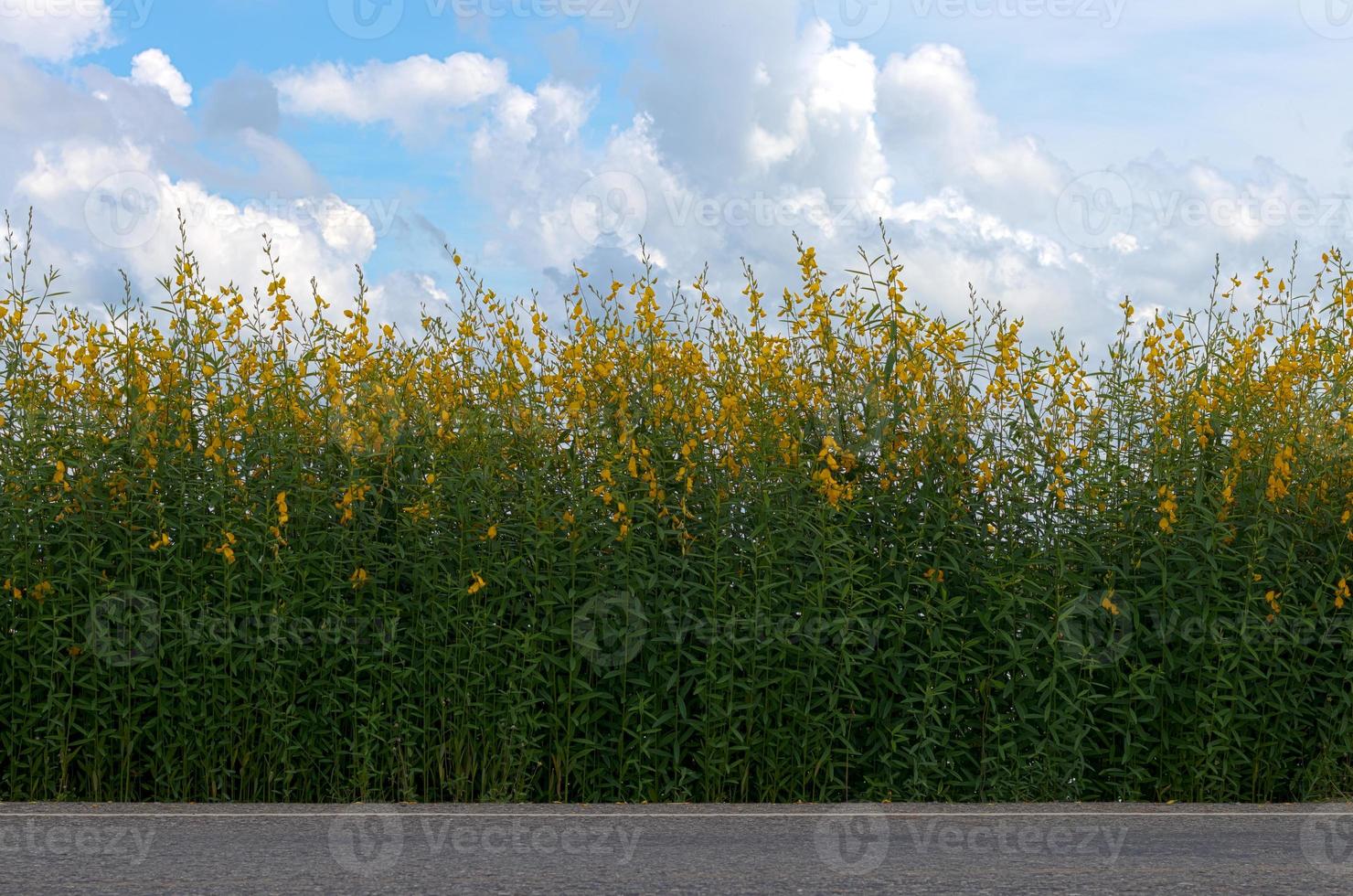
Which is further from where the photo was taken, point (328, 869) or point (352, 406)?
point (352, 406)

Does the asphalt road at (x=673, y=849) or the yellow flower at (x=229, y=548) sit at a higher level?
the yellow flower at (x=229, y=548)

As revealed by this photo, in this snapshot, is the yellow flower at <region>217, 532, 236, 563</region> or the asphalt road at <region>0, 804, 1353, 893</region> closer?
the asphalt road at <region>0, 804, 1353, 893</region>

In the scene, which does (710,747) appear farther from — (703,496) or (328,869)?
(328,869)

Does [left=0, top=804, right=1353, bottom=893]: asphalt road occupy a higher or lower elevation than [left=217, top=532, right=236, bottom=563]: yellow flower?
lower

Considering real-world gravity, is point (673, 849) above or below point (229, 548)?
below

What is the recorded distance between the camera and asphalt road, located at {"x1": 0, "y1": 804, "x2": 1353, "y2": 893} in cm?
546

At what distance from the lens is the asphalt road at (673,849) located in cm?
546

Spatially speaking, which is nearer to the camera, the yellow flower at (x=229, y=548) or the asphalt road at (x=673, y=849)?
the asphalt road at (x=673, y=849)

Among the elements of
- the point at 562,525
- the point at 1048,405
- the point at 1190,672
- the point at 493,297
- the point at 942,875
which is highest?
the point at 493,297

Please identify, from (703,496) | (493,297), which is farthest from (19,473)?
(703,496)

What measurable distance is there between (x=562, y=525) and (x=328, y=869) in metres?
2.38

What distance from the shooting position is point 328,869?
5641mm

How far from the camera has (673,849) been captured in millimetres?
6043

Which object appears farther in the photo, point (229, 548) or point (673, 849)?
point (229, 548)
